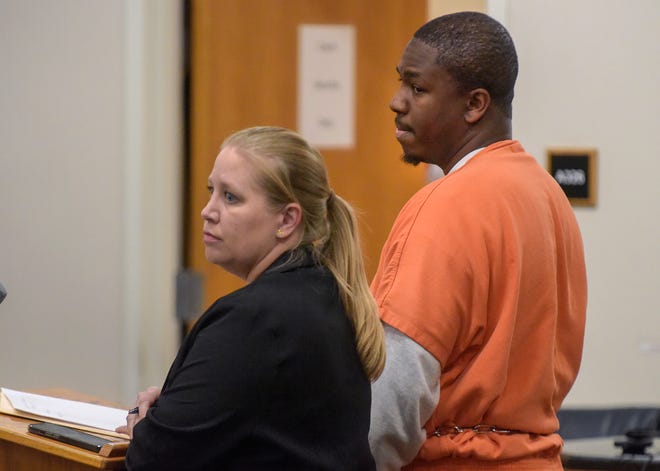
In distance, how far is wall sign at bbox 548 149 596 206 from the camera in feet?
10.0

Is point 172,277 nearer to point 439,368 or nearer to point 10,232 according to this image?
point 10,232

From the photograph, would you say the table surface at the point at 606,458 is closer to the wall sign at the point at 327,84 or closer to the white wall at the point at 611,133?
the white wall at the point at 611,133

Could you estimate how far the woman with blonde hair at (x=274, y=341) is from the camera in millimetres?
1409

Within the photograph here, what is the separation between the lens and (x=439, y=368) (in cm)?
165

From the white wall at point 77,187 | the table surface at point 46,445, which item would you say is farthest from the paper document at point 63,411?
the white wall at point 77,187

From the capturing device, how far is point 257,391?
1409mm

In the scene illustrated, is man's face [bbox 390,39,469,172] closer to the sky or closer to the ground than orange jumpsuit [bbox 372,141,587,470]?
closer to the sky

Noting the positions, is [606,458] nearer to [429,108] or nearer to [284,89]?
[429,108]

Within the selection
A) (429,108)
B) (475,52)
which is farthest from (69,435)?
(475,52)

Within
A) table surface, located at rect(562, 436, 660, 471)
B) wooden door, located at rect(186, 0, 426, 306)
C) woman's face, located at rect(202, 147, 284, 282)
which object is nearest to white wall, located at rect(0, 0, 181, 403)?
wooden door, located at rect(186, 0, 426, 306)

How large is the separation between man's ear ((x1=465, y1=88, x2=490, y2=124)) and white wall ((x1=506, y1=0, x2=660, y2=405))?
51.6 inches

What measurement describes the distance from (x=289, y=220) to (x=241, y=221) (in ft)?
0.24

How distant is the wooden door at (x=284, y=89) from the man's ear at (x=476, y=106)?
68.3 inches

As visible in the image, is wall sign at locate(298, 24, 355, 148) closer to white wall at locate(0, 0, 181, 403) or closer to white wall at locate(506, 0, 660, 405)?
white wall at locate(0, 0, 181, 403)
